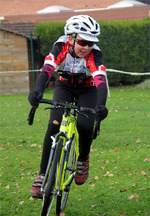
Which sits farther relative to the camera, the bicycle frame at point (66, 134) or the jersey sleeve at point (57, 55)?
the jersey sleeve at point (57, 55)

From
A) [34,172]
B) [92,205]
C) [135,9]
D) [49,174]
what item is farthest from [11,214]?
[135,9]

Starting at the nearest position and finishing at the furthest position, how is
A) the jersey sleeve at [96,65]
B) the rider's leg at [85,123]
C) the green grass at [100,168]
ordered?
1. the jersey sleeve at [96,65]
2. the rider's leg at [85,123]
3. the green grass at [100,168]

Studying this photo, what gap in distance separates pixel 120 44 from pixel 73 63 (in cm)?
1788

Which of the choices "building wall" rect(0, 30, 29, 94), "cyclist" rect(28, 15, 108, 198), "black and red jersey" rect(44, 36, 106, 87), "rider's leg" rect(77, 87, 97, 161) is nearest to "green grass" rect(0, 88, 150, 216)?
"cyclist" rect(28, 15, 108, 198)

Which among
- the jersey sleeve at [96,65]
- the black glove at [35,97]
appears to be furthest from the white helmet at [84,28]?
the black glove at [35,97]

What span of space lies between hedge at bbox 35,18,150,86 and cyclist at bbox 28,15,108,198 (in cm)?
1698

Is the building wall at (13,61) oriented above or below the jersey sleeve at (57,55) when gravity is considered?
below

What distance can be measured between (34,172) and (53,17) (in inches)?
1017

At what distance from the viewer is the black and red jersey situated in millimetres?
4668

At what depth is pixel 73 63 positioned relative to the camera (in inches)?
191

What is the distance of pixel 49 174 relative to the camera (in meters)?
4.11

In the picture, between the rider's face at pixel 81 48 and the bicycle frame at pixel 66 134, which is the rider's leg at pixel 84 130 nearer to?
the bicycle frame at pixel 66 134

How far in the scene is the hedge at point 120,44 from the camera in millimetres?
22031

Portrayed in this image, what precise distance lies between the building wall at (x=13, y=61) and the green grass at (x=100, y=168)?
815 cm
